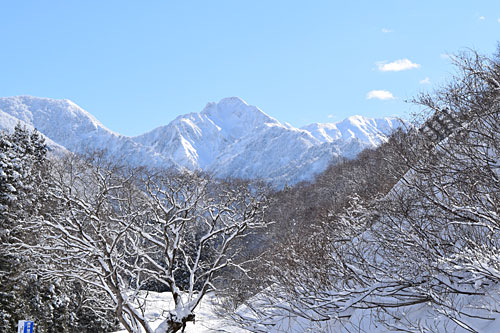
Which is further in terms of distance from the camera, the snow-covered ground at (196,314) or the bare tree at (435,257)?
Answer: the snow-covered ground at (196,314)

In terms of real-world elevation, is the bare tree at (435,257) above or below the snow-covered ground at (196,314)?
above

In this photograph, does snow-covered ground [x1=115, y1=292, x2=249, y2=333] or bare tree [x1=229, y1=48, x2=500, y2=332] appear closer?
bare tree [x1=229, y1=48, x2=500, y2=332]

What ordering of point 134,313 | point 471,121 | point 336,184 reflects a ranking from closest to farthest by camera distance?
point 471,121, point 134,313, point 336,184

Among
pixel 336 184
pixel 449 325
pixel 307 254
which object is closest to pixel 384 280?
pixel 449 325

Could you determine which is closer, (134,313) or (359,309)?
(359,309)

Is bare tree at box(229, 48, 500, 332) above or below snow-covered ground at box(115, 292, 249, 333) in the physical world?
above

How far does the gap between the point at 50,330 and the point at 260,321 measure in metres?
13.4

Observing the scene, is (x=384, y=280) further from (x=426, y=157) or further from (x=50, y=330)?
(x=50, y=330)

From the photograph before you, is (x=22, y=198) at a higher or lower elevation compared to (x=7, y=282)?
higher

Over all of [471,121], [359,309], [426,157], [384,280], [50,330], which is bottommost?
[50,330]

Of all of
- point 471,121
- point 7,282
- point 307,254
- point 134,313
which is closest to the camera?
point 471,121

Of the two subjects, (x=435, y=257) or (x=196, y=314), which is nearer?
(x=435, y=257)

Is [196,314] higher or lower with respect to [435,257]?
lower

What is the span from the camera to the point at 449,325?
435 cm
